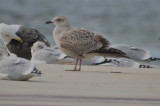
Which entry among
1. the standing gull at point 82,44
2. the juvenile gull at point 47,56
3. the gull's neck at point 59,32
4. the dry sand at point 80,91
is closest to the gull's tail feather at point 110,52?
the standing gull at point 82,44

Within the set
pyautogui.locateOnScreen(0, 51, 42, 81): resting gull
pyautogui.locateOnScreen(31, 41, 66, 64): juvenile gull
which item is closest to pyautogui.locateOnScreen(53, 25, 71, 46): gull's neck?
pyautogui.locateOnScreen(31, 41, 66, 64): juvenile gull

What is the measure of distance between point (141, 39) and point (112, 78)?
1479 centimetres

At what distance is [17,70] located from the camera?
22.2 feet

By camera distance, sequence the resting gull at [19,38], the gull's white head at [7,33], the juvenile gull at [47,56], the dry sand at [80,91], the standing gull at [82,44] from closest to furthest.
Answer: the dry sand at [80,91], the standing gull at [82,44], the juvenile gull at [47,56], the gull's white head at [7,33], the resting gull at [19,38]

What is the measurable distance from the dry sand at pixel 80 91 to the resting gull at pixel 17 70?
0.24 ft

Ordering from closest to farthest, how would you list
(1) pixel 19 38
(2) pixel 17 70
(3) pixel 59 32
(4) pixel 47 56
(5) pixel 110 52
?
(2) pixel 17 70 < (5) pixel 110 52 < (3) pixel 59 32 < (4) pixel 47 56 < (1) pixel 19 38

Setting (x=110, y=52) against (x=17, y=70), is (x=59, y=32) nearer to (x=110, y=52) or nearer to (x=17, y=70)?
(x=110, y=52)

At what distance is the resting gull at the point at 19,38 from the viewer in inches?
491

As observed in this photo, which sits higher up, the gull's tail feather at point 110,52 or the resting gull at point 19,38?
the resting gull at point 19,38

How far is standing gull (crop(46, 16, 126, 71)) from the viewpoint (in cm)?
988

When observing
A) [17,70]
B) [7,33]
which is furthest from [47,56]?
[17,70]

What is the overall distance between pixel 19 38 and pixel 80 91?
6.73 m

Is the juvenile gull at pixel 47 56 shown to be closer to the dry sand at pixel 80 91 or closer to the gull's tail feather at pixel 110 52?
the gull's tail feather at pixel 110 52

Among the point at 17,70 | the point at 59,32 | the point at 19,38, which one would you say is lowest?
the point at 17,70
